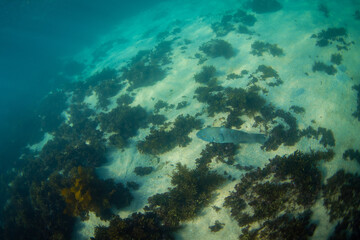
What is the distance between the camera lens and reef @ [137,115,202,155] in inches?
398

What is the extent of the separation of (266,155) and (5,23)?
5722 centimetres

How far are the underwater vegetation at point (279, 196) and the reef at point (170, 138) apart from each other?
4.35 meters

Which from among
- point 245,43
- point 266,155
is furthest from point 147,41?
point 266,155

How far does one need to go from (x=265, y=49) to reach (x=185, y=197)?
1480 centimetres

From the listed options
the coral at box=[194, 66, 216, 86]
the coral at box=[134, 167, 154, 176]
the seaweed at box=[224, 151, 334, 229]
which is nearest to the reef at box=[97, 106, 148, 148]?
the coral at box=[134, 167, 154, 176]

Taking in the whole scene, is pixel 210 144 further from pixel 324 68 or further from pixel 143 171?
pixel 324 68

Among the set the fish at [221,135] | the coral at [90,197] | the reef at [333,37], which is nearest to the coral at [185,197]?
the fish at [221,135]

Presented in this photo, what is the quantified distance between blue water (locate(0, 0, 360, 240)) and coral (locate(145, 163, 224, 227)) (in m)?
0.05

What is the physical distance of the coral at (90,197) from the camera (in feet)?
24.9

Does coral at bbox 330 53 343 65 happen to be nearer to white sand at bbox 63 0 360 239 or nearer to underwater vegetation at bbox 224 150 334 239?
white sand at bbox 63 0 360 239

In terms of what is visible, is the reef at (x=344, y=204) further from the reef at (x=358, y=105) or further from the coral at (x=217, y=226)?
the reef at (x=358, y=105)

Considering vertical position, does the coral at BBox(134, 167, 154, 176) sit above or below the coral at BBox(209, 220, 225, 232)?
below

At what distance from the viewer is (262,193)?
19.7 ft

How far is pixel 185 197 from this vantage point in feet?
23.0
